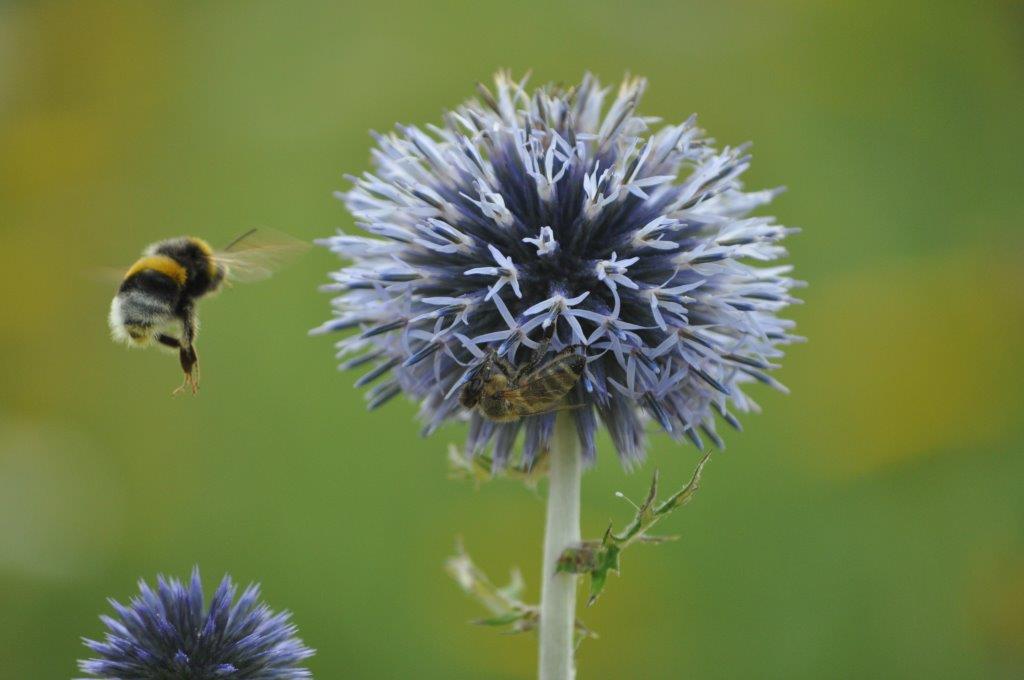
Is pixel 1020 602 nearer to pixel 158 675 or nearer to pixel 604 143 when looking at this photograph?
pixel 604 143

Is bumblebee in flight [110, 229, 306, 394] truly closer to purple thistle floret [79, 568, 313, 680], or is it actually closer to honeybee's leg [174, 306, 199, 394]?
honeybee's leg [174, 306, 199, 394]

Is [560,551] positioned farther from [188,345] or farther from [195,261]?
[195,261]

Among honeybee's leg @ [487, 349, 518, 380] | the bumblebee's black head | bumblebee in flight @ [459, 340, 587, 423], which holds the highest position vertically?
the bumblebee's black head

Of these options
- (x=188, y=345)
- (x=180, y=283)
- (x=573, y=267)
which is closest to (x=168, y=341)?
(x=188, y=345)

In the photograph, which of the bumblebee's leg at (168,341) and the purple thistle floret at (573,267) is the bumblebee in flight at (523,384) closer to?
the purple thistle floret at (573,267)

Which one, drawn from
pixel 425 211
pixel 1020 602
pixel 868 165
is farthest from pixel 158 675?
pixel 868 165

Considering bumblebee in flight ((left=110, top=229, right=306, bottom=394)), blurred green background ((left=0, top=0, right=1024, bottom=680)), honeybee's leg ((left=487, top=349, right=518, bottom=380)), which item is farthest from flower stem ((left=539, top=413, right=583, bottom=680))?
blurred green background ((left=0, top=0, right=1024, bottom=680))
